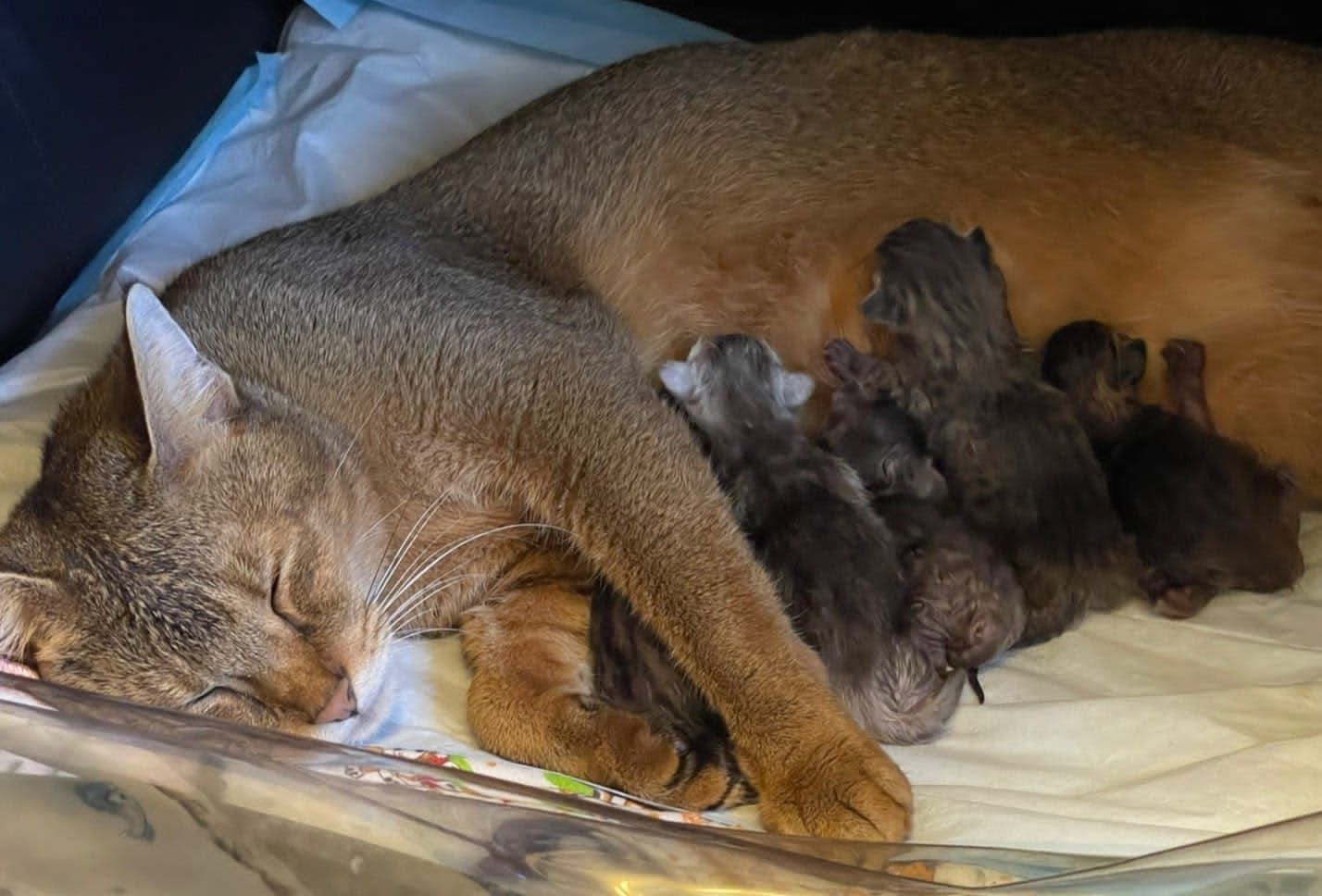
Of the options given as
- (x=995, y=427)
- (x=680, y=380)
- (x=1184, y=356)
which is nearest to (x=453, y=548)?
(x=680, y=380)

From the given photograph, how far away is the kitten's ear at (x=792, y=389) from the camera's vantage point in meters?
1.66

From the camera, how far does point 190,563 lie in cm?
129

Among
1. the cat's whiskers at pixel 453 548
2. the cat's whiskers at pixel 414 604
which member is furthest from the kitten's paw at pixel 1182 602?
the cat's whiskers at pixel 414 604

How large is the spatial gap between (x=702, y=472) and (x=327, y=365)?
471 mm

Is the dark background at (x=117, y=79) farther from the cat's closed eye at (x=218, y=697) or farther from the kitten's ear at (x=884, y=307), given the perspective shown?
the cat's closed eye at (x=218, y=697)

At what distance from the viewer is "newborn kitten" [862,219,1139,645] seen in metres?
1.49

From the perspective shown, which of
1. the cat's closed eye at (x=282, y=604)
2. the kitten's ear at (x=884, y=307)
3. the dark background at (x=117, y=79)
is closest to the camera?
the cat's closed eye at (x=282, y=604)

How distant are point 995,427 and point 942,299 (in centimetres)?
18

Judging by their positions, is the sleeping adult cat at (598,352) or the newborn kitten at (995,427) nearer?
the sleeping adult cat at (598,352)

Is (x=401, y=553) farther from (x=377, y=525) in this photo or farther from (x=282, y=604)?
(x=282, y=604)

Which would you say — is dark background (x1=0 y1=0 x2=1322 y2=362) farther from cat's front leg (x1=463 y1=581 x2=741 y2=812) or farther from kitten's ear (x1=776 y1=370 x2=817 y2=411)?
cat's front leg (x1=463 y1=581 x2=741 y2=812)

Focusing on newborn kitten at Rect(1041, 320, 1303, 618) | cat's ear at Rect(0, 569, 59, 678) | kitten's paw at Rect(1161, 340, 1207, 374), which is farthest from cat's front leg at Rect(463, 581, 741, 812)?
kitten's paw at Rect(1161, 340, 1207, 374)

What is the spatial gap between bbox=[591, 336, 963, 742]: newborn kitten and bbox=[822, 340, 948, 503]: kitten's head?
45 millimetres

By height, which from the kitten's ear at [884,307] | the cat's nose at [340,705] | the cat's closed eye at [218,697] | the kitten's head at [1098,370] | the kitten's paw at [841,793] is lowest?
the kitten's paw at [841,793]
